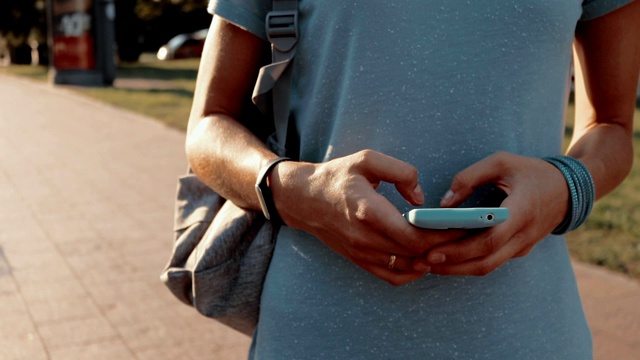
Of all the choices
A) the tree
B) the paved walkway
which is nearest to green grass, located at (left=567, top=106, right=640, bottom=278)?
the paved walkway

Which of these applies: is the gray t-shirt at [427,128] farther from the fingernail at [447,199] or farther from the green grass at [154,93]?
the green grass at [154,93]

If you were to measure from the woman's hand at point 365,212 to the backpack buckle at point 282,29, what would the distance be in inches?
8.5

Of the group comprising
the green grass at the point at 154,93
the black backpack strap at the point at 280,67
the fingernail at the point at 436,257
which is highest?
the black backpack strap at the point at 280,67

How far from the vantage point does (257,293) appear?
150 cm

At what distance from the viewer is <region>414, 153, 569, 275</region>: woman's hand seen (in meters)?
1.14

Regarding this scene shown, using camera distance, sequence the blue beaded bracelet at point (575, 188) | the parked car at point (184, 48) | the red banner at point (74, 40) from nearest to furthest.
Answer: the blue beaded bracelet at point (575, 188) → the red banner at point (74, 40) → the parked car at point (184, 48)

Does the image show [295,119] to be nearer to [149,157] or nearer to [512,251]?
[512,251]

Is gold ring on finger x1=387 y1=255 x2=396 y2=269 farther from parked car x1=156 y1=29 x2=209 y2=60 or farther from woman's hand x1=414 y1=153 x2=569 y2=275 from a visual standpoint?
parked car x1=156 y1=29 x2=209 y2=60

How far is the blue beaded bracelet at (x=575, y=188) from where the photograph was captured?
4.36 ft

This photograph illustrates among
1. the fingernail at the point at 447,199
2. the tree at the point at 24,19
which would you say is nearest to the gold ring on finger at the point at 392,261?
the fingernail at the point at 447,199

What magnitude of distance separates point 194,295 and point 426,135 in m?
0.54

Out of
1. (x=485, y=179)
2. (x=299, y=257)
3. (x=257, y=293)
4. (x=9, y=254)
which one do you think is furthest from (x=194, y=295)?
(x=9, y=254)

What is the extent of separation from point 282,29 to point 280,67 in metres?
0.06

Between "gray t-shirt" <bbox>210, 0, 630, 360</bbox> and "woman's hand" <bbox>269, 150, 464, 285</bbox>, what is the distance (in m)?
0.12
